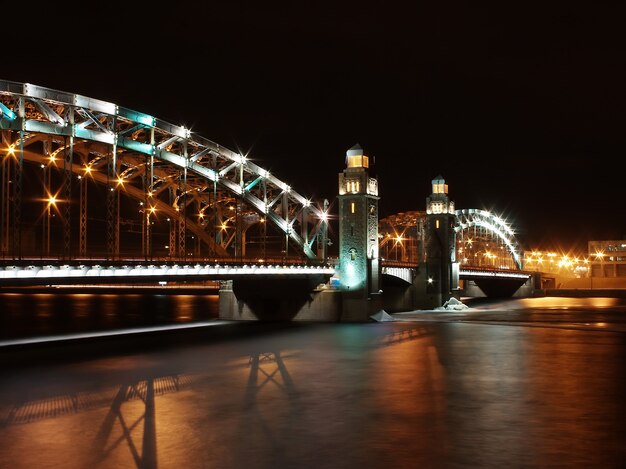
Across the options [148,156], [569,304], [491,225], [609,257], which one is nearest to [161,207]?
[148,156]

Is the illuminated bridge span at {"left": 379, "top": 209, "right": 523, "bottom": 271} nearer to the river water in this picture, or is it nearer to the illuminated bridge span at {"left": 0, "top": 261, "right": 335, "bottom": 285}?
the illuminated bridge span at {"left": 0, "top": 261, "right": 335, "bottom": 285}

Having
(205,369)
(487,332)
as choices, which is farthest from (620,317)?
(205,369)

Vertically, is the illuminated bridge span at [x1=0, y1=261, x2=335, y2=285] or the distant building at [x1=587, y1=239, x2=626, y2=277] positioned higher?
the distant building at [x1=587, y1=239, x2=626, y2=277]

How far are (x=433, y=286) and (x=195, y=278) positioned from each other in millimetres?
38116

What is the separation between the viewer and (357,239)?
5731cm

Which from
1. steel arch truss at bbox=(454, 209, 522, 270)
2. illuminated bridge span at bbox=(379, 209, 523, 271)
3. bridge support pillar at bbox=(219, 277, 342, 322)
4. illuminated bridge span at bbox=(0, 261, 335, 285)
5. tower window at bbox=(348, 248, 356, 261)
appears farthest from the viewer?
steel arch truss at bbox=(454, 209, 522, 270)

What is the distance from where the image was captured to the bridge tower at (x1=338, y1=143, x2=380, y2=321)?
56219mm

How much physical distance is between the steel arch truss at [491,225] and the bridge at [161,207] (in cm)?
2121

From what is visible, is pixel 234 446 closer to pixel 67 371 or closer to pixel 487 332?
pixel 67 371

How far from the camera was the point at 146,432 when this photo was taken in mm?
17938

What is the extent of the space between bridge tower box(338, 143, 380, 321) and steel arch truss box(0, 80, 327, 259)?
441cm

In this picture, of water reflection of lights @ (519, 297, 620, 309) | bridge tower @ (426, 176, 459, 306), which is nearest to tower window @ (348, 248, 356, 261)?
bridge tower @ (426, 176, 459, 306)

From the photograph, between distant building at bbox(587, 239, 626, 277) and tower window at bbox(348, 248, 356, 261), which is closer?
tower window at bbox(348, 248, 356, 261)

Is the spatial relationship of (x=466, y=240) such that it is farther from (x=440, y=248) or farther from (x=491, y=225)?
(x=440, y=248)
